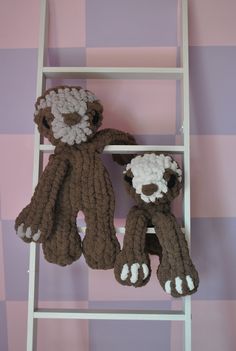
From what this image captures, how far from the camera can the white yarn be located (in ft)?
2.71

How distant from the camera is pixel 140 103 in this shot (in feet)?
3.30

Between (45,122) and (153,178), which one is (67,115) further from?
(153,178)

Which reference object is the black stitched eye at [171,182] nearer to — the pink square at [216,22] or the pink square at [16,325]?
the pink square at [216,22]

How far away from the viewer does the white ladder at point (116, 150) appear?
2.88 ft

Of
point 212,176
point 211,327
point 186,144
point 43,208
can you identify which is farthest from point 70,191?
point 211,327

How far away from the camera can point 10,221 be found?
1.03m

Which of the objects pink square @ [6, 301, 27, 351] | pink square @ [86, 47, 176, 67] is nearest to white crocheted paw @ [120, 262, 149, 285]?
pink square @ [6, 301, 27, 351]

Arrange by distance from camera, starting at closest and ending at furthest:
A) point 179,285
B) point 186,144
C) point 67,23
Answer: point 179,285 < point 186,144 < point 67,23

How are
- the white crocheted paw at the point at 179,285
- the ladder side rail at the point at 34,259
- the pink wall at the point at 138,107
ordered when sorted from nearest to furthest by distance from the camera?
1. the white crocheted paw at the point at 179,285
2. the ladder side rail at the point at 34,259
3. the pink wall at the point at 138,107

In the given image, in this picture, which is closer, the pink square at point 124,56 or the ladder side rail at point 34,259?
the ladder side rail at point 34,259

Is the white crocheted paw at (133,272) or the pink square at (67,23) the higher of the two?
the pink square at (67,23)

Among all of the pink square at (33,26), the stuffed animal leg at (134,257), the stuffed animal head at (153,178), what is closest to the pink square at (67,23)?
the pink square at (33,26)

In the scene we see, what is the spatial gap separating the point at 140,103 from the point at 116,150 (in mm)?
195

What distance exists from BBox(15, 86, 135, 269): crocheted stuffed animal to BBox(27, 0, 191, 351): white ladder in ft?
0.17
